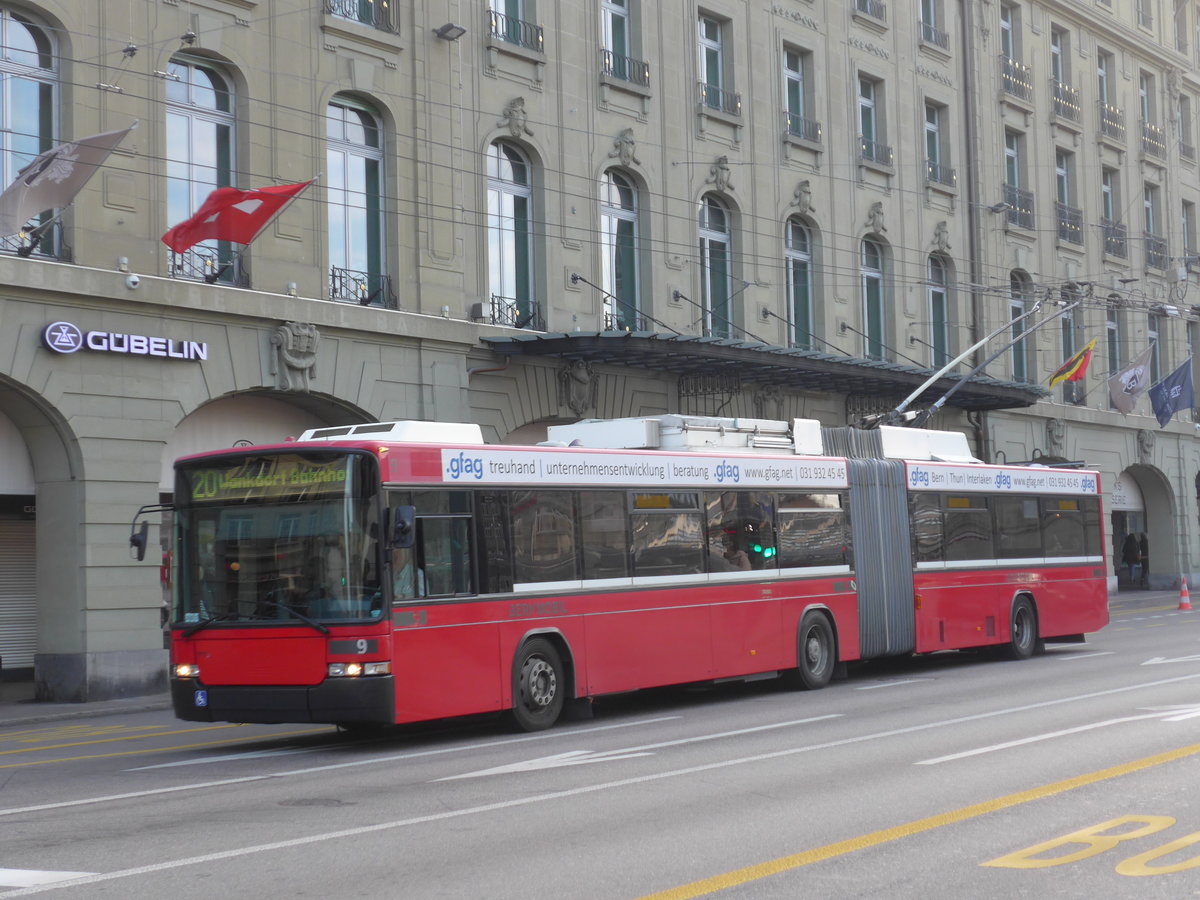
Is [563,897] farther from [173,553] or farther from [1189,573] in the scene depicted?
[1189,573]

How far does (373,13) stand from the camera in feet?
85.8

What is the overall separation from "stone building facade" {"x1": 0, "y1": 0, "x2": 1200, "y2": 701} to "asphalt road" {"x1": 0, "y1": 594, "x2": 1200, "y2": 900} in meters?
3.39

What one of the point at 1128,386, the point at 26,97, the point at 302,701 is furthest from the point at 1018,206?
the point at 302,701

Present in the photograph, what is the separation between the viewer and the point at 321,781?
1191 centimetres

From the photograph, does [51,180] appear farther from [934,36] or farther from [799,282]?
[934,36]

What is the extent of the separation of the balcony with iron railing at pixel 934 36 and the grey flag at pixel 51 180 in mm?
26125

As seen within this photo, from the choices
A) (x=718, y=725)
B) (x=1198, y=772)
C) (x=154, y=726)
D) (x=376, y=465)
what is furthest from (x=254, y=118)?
(x=1198, y=772)

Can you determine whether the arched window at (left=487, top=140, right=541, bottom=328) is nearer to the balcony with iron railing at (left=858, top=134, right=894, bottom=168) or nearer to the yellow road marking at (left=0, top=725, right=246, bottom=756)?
the balcony with iron railing at (left=858, top=134, right=894, bottom=168)

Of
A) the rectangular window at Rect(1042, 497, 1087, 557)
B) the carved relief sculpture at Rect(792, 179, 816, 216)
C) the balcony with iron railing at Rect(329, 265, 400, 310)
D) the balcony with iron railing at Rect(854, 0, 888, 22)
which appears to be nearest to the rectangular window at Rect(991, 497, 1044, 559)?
the rectangular window at Rect(1042, 497, 1087, 557)

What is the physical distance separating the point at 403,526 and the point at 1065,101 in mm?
39029

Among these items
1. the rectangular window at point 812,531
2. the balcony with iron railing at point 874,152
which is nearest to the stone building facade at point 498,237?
the balcony with iron railing at point 874,152

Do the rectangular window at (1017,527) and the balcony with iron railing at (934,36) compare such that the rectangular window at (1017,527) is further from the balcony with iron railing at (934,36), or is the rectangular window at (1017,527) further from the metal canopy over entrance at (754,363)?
the balcony with iron railing at (934,36)

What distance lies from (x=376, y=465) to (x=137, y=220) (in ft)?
33.6

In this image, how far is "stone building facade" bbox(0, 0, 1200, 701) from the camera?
71.5 ft
